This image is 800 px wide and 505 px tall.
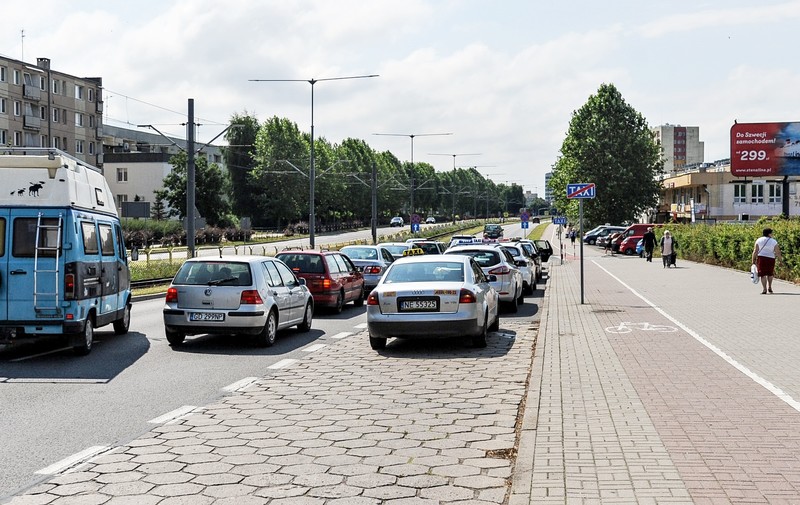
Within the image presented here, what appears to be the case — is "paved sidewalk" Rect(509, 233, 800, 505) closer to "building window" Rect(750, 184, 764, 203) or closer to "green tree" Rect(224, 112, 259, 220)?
"building window" Rect(750, 184, 764, 203)

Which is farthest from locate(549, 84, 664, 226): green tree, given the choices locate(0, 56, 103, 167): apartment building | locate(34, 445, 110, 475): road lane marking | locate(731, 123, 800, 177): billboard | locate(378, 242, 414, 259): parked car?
locate(34, 445, 110, 475): road lane marking

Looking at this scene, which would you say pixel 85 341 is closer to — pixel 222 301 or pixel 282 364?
pixel 222 301

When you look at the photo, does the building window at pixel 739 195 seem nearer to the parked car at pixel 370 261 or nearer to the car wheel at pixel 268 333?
the parked car at pixel 370 261

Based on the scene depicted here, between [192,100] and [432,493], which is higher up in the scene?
[192,100]

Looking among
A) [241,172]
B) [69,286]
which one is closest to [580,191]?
[69,286]

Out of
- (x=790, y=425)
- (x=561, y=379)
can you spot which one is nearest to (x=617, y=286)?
(x=561, y=379)

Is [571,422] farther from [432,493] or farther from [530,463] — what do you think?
[432,493]

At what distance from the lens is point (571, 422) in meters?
7.61

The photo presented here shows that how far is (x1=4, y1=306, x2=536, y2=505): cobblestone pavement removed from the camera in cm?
578

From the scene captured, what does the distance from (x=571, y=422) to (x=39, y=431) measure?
440cm

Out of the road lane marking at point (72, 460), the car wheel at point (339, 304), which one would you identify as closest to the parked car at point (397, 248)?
the car wheel at point (339, 304)

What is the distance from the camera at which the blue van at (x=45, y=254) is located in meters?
12.2

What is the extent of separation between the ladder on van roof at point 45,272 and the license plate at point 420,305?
4653 mm

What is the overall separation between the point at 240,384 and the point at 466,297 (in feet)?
12.9
